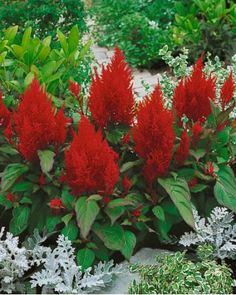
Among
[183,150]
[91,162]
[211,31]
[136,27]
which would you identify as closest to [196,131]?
[183,150]

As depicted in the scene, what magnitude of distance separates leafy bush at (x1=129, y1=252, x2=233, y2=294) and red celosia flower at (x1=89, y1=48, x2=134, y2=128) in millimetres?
729

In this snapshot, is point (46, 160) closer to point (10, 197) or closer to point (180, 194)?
point (10, 197)

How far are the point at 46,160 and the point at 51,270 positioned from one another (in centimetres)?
50

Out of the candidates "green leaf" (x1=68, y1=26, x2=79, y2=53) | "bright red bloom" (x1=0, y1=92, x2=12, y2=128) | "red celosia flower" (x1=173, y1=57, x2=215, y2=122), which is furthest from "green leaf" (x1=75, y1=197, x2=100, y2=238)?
"green leaf" (x1=68, y1=26, x2=79, y2=53)

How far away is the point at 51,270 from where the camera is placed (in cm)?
336

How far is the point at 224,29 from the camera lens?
7500mm

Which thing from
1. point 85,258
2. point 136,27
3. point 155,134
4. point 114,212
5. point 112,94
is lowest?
point 136,27

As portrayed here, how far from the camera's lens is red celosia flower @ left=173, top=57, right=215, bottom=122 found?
3.59 m

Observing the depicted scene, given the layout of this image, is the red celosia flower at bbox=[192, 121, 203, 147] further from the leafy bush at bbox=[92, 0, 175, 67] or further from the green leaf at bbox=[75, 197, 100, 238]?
the leafy bush at bbox=[92, 0, 175, 67]

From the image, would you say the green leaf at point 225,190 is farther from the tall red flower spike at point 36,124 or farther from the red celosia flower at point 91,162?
the tall red flower spike at point 36,124

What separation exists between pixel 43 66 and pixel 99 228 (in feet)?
4.49

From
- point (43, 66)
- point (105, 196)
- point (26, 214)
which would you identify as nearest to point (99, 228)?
point (105, 196)

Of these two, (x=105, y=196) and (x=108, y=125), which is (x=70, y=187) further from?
(x=108, y=125)

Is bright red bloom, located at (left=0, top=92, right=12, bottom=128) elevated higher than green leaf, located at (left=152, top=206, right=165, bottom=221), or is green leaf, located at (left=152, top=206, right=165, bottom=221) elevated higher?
bright red bloom, located at (left=0, top=92, right=12, bottom=128)
